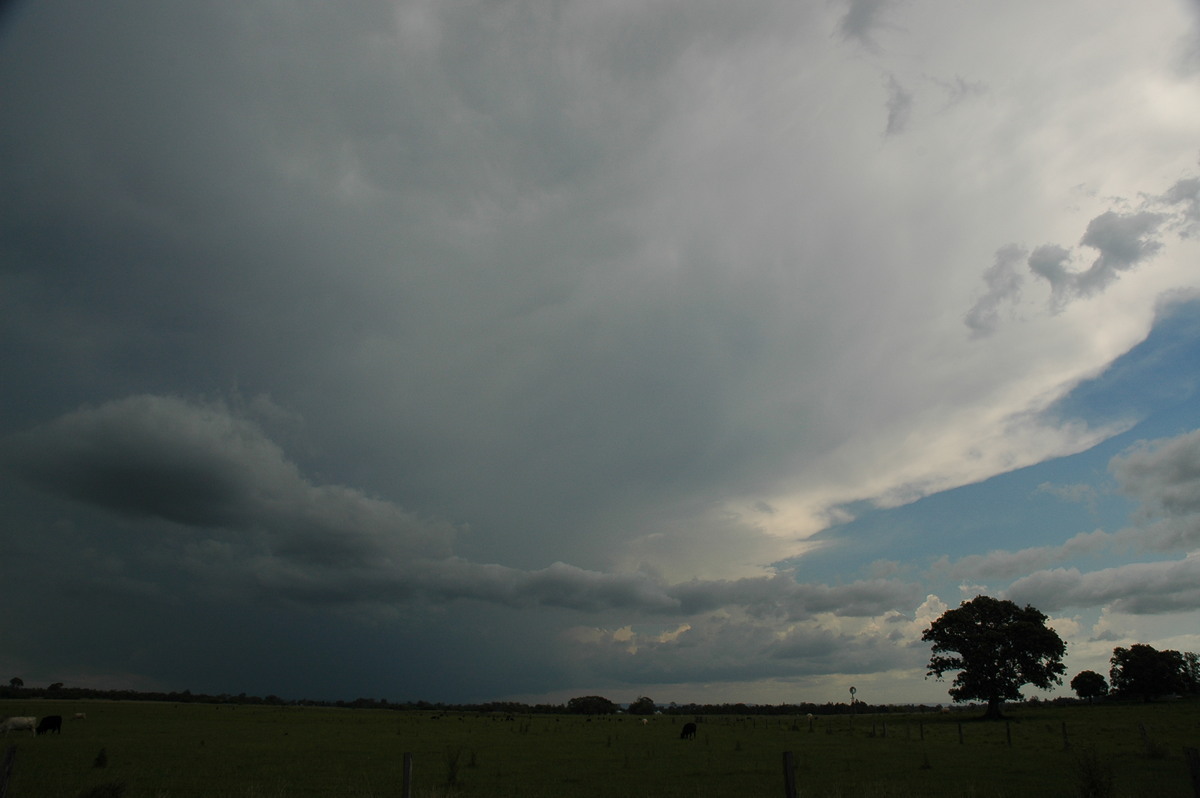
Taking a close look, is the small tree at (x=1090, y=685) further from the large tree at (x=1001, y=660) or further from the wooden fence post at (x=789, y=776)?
the wooden fence post at (x=789, y=776)

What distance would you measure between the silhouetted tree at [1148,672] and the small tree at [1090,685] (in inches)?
913

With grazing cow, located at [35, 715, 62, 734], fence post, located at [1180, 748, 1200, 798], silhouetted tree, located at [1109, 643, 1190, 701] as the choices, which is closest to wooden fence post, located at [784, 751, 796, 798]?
fence post, located at [1180, 748, 1200, 798]

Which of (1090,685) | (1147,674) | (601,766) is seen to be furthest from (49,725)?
(1090,685)

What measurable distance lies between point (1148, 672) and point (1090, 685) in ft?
123

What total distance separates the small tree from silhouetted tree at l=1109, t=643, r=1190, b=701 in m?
23.2

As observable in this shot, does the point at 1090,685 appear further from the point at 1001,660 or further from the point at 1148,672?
the point at 1001,660

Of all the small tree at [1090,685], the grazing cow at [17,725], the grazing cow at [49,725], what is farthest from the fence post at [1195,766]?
the small tree at [1090,685]

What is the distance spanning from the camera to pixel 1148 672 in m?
105

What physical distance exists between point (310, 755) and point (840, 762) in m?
29.8

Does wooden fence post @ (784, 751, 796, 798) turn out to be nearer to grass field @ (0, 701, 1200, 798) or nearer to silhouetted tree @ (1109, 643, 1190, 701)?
grass field @ (0, 701, 1200, 798)

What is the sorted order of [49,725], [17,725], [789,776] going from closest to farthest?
1. [789,776]
2. [17,725]
3. [49,725]

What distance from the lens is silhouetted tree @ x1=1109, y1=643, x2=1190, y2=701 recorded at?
105 meters

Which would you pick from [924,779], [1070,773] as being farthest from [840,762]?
[1070,773]

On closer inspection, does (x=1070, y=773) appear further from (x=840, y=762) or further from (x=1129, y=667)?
(x=1129, y=667)
